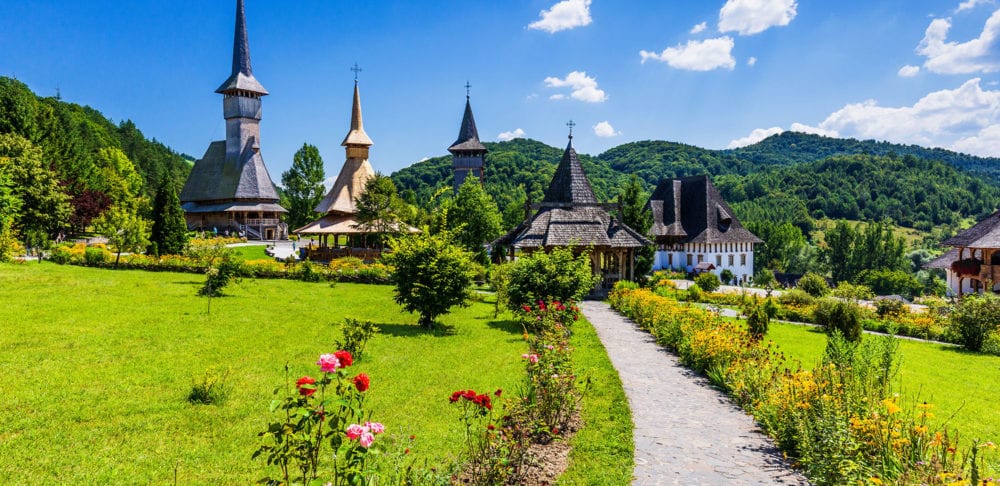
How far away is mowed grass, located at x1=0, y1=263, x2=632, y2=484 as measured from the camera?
18.8 ft

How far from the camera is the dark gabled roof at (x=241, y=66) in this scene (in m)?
46.8

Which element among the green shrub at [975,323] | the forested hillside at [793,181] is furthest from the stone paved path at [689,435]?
the forested hillside at [793,181]

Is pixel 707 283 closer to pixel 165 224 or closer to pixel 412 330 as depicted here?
pixel 412 330

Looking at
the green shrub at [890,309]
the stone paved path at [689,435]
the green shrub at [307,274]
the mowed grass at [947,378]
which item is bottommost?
the mowed grass at [947,378]

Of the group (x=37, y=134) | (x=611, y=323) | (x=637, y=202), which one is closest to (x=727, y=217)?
(x=637, y=202)

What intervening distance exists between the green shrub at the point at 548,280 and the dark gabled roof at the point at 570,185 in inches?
411

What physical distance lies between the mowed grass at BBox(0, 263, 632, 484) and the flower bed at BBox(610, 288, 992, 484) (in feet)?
6.07

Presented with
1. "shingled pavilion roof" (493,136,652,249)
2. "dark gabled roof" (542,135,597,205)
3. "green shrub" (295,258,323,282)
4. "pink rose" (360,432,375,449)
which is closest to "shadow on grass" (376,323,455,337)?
"shingled pavilion roof" (493,136,652,249)

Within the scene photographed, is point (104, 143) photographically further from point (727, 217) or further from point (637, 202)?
point (727, 217)

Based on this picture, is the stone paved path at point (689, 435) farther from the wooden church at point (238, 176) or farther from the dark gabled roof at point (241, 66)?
the dark gabled roof at point (241, 66)

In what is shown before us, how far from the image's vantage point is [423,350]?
37.5ft

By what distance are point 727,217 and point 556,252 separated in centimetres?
3430

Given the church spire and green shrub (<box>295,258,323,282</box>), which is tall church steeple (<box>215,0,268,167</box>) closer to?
the church spire

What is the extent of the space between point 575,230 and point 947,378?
45.5ft
